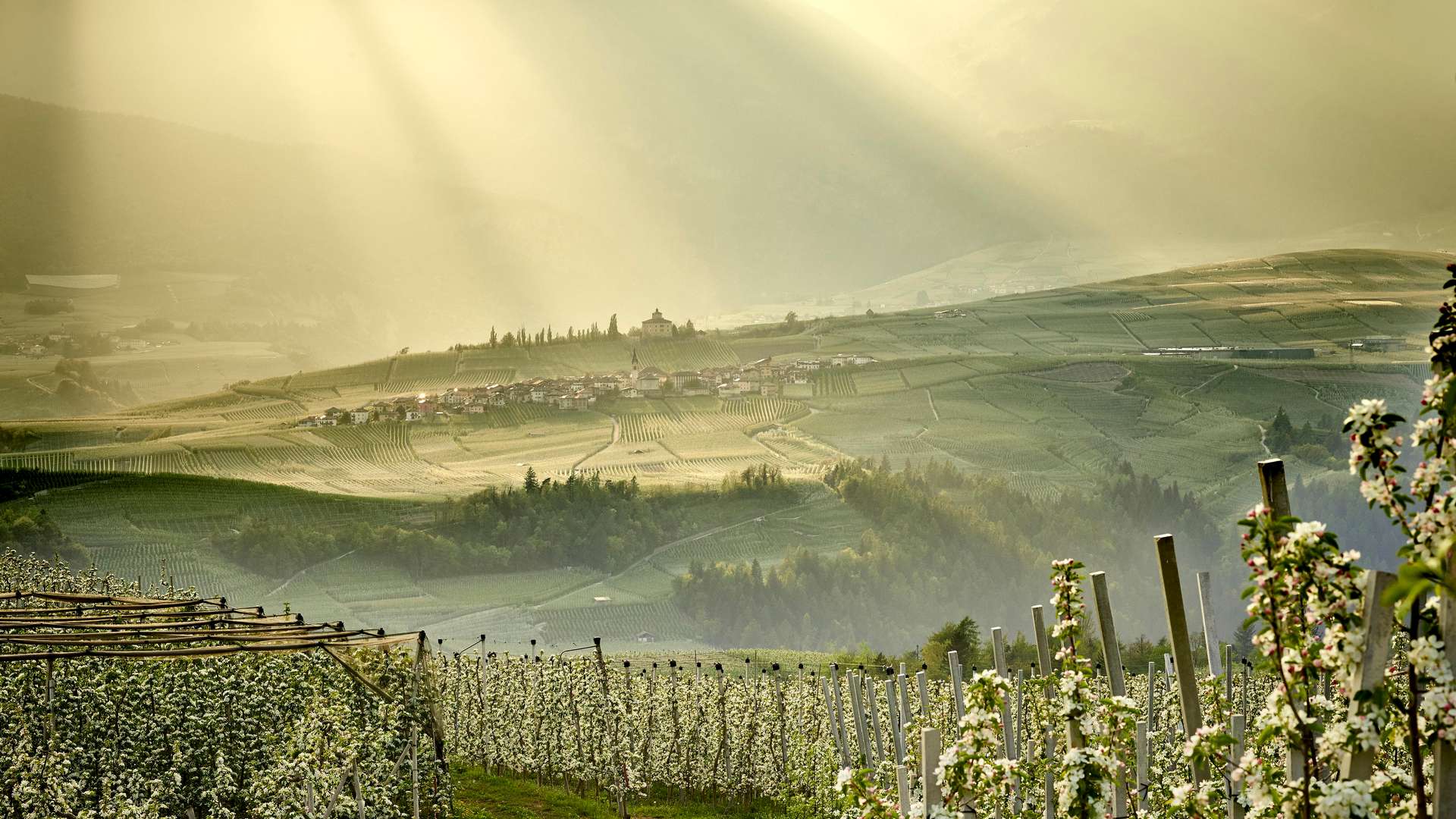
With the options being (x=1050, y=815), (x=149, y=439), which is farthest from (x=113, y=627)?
(x=149, y=439)

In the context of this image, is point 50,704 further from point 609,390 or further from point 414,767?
point 609,390

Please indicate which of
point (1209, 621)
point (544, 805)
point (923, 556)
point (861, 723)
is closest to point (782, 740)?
point (544, 805)

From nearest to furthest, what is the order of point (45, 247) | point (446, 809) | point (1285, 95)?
point (446, 809) → point (45, 247) → point (1285, 95)

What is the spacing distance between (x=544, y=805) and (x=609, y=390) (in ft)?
273

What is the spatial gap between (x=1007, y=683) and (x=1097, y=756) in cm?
46

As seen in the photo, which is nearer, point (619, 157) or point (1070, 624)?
point (1070, 624)

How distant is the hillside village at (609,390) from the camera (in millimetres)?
96875

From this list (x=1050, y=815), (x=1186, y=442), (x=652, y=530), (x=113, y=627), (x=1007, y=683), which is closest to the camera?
(x=1007, y=683)

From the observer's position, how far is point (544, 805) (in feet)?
68.1

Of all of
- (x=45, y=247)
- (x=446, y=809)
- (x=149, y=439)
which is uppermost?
(x=45, y=247)

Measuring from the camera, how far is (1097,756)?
14.2 feet

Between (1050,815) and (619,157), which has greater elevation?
(619,157)

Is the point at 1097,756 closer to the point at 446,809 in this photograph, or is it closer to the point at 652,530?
the point at 446,809

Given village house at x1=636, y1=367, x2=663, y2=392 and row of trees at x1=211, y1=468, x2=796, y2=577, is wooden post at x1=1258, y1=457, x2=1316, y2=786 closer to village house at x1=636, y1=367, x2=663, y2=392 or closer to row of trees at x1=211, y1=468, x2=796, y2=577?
row of trees at x1=211, y1=468, x2=796, y2=577
